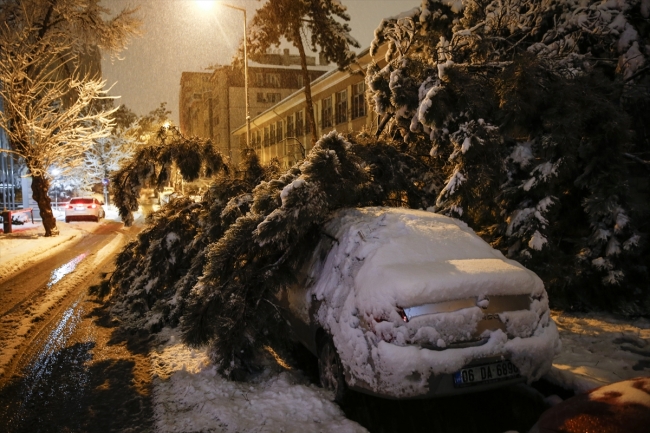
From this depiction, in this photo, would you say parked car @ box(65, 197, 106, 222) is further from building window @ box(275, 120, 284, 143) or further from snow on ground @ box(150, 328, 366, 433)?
snow on ground @ box(150, 328, 366, 433)

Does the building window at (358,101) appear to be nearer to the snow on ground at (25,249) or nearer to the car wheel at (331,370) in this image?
the snow on ground at (25,249)

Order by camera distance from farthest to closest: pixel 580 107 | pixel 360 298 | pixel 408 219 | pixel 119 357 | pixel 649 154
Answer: pixel 649 154 → pixel 580 107 → pixel 119 357 → pixel 408 219 → pixel 360 298

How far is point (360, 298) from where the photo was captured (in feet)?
13.3

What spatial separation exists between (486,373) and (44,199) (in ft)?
73.1

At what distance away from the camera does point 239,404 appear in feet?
14.6

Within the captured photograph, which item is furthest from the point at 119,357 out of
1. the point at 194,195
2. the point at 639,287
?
the point at 639,287

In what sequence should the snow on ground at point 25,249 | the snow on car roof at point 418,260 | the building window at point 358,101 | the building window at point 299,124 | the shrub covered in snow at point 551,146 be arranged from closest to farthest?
the snow on car roof at point 418,260 → the shrub covered in snow at point 551,146 → the snow on ground at point 25,249 → the building window at point 358,101 → the building window at point 299,124

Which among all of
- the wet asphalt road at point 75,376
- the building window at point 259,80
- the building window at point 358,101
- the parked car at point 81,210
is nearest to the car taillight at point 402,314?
the wet asphalt road at point 75,376

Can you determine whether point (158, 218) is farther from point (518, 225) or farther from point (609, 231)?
point (609, 231)

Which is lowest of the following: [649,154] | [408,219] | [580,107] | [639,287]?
[639,287]

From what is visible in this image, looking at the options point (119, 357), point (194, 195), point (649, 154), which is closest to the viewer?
point (119, 357)

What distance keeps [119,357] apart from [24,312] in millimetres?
3328

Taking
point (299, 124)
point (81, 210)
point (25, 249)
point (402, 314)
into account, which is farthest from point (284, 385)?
point (299, 124)

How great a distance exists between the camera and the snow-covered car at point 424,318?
3742 mm
